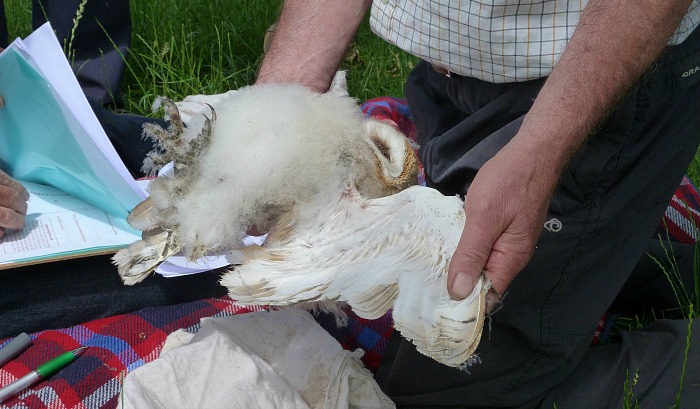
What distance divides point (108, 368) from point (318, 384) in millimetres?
487

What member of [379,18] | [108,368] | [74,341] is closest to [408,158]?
[379,18]

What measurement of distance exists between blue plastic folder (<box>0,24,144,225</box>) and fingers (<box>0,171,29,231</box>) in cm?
11

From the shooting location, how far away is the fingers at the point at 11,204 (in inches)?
67.9

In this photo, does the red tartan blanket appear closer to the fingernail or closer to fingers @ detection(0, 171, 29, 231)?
fingers @ detection(0, 171, 29, 231)

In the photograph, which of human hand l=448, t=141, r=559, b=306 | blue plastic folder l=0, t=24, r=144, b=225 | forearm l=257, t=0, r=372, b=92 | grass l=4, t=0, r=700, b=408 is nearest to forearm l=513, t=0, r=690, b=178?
human hand l=448, t=141, r=559, b=306

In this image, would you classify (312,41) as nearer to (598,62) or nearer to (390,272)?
(598,62)

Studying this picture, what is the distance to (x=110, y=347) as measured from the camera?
1654 mm

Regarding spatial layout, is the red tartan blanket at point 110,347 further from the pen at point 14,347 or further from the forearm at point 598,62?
the forearm at point 598,62

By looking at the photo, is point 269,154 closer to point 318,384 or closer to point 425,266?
point 425,266

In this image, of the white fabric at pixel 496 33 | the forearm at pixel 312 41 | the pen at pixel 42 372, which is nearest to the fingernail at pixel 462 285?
the white fabric at pixel 496 33

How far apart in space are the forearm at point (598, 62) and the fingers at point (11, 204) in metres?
1.19

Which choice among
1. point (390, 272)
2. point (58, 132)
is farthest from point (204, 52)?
point (390, 272)

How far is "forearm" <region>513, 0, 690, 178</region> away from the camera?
123 centimetres

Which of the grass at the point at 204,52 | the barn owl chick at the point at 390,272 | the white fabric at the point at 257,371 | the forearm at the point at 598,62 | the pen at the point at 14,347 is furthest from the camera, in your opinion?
the grass at the point at 204,52
